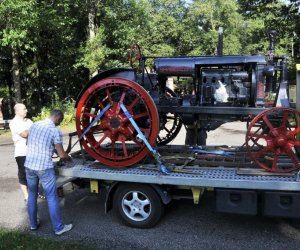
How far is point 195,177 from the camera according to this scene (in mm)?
4871

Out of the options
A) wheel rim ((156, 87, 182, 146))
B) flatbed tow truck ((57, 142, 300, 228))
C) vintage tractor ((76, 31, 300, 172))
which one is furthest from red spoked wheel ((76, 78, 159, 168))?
wheel rim ((156, 87, 182, 146))

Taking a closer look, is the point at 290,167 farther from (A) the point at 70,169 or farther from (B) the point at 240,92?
(A) the point at 70,169

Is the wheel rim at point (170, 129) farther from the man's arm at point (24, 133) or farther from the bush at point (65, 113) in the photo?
the bush at point (65, 113)

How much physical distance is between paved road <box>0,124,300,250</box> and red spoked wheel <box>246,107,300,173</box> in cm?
86

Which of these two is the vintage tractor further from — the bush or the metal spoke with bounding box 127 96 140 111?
the bush

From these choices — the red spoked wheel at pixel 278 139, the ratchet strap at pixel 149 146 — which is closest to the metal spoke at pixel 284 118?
the red spoked wheel at pixel 278 139

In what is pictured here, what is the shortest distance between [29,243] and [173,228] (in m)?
1.87

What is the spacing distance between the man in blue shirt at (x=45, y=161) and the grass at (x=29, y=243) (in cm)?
35

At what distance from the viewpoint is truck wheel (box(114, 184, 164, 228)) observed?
5.25 meters

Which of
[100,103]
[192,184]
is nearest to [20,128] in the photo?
[100,103]

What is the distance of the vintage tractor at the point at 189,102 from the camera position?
545 cm

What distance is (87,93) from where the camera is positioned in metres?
5.79

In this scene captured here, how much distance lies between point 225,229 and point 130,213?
4.26 feet

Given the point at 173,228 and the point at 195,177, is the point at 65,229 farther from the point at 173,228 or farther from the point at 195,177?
the point at 195,177
